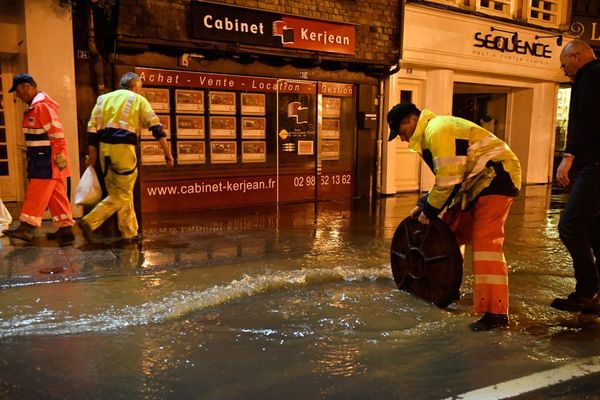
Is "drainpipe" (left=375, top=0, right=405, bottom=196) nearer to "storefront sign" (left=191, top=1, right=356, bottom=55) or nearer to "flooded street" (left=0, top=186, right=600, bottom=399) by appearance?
"storefront sign" (left=191, top=1, right=356, bottom=55)

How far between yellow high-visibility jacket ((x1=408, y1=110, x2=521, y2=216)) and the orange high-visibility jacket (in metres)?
4.17

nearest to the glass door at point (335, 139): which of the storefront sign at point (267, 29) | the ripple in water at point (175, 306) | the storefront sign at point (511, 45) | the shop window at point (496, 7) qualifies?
the storefront sign at point (267, 29)

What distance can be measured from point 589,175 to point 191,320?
10.2 feet

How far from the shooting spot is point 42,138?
599 centimetres

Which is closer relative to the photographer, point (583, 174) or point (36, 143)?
point (583, 174)

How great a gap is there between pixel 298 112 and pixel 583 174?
6411 mm

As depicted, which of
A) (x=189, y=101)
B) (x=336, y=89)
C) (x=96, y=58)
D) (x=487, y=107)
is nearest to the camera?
(x=96, y=58)

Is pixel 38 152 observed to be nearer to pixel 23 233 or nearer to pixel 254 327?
pixel 23 233

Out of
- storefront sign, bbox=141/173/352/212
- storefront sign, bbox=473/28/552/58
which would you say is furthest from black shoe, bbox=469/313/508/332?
storefront sign, bbox=473/28/552/58

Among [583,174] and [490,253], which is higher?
[583,174]

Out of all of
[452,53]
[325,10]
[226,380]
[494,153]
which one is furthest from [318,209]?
[226,380]

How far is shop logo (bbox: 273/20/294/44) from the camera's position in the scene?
911cm

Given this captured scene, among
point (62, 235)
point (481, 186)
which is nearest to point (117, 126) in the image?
point (62, 235)

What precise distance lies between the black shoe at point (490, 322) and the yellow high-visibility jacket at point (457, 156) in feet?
2.75
